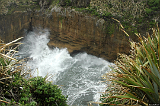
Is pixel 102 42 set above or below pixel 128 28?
below

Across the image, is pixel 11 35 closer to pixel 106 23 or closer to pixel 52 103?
pixel 106 23

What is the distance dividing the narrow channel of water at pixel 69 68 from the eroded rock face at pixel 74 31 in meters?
0.72

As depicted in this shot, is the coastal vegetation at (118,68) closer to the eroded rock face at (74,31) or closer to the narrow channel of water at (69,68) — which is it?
the eroded rock face at (74,31)

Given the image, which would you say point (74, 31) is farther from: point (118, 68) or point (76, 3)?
point (118, 68)

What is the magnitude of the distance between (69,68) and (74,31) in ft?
11.0

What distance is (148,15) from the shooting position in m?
9.79

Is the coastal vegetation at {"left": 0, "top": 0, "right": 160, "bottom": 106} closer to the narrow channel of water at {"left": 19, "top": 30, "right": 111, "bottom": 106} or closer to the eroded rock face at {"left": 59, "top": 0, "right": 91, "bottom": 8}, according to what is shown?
the eroded rock face at {"left": 59, "top": 0, "right": 91, "bottom": 8}

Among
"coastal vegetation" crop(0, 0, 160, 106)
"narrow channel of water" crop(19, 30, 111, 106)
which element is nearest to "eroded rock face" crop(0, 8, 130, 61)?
"coastal vegetation" crop(0, 0, 160, 106)

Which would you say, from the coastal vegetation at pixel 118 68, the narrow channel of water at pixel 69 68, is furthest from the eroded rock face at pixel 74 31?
the narrow channel of water at pixel 69 68

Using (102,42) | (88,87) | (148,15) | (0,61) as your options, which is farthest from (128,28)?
(0,61)

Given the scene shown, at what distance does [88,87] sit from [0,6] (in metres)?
12.1

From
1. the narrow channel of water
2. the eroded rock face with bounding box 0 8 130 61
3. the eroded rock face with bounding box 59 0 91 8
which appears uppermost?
the eroded rock face with bounding box 59 0 91 8

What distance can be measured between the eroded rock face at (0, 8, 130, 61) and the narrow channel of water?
0.72 m

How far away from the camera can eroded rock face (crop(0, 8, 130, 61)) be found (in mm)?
10828
